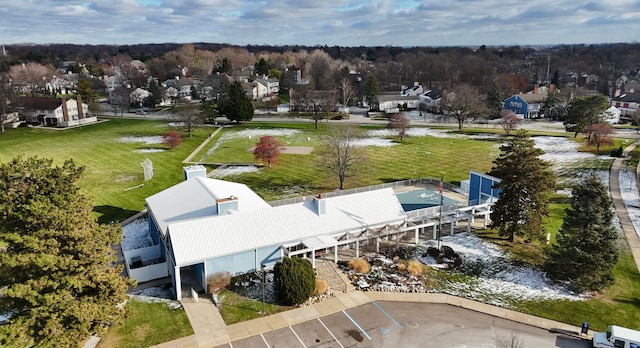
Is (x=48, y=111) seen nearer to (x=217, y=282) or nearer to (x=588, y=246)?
(x=217, y=282)

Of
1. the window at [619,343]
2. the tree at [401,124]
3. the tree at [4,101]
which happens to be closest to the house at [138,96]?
the tree at [4,101]

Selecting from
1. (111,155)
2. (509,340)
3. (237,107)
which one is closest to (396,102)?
(237,107)

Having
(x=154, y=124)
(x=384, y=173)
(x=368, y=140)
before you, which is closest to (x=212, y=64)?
(x=154, y=124)

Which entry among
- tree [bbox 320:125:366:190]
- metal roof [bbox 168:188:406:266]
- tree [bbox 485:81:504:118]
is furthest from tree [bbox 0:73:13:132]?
tree [bbox 485:81:504:118]

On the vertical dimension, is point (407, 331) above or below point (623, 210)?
below

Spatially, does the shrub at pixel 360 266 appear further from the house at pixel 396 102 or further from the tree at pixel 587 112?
the house at pixel 396 102

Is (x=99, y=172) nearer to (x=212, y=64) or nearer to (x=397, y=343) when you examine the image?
(x=397, y=343)

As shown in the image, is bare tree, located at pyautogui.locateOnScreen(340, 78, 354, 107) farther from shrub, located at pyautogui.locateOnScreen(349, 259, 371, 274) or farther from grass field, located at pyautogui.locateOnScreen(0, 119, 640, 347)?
shrub, located at pyautogui.locateOnScreen(349, 259, 371, 274)
